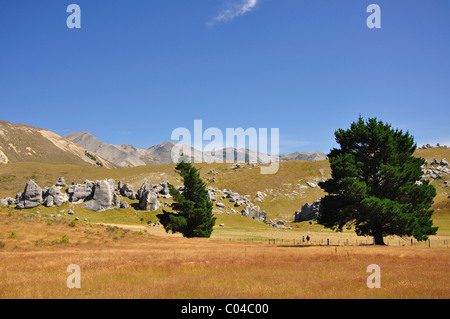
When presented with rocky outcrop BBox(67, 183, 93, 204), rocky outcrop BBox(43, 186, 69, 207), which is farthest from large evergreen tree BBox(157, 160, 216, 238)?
rocky outcrop BBox(43, 186, 69, 207)

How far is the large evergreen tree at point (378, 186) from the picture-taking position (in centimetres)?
3984

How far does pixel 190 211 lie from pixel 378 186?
32.7 metres

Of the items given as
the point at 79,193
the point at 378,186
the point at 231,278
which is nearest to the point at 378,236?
the point at 378,186

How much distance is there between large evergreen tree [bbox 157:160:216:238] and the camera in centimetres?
6028

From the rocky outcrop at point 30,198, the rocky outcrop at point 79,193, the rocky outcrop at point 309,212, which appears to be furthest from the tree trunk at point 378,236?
the rocky outcrop at point 30,198

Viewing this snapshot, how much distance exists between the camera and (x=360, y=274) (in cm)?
1958

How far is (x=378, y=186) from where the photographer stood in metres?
43.5

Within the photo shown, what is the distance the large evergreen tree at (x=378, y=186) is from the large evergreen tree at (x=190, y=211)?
24.6 meters

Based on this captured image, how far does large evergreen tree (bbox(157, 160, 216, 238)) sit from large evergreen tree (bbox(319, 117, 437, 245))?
2458 centimetres
